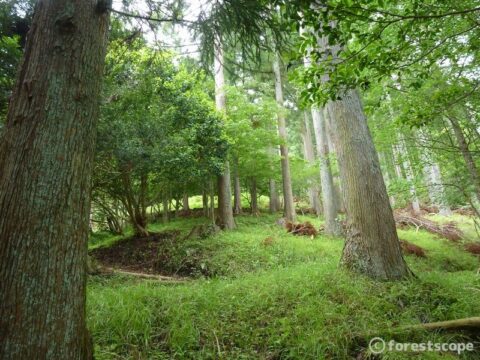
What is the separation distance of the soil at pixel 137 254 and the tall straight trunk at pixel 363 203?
185 inches

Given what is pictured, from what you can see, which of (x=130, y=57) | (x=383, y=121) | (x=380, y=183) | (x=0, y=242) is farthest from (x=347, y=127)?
(x=130, y=57)

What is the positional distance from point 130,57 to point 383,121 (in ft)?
22.1

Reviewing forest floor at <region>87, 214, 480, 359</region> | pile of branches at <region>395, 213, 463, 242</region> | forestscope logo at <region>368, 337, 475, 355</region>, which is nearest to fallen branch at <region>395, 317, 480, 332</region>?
forest floor at <region>87, 214, 480, 359</region>

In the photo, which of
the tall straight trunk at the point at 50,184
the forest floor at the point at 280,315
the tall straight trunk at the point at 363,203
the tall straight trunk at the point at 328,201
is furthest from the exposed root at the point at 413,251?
the tall straight trunk at the point at 50,184

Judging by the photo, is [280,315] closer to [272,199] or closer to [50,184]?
[50,184]

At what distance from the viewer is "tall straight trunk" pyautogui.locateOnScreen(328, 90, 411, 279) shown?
432 centimetres

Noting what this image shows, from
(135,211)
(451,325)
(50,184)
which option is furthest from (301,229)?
(50,184)

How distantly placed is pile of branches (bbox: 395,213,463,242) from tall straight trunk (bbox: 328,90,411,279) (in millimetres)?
7288

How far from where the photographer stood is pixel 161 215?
47.9 feet

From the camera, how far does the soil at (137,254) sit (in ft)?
24.7

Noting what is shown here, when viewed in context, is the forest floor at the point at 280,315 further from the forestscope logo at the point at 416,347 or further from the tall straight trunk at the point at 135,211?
the tall straight trunk at the point at 135,211

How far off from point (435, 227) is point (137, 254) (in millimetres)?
11531

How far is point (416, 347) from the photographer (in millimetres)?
2723

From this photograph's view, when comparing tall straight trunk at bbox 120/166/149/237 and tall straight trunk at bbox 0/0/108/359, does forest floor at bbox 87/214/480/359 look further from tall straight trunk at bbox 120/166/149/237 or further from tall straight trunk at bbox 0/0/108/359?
tall straight trunk at bbox 120/166/149/237
